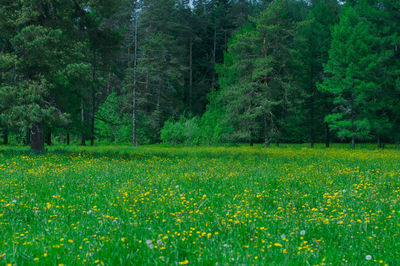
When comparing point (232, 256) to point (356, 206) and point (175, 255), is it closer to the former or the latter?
point (175, 255)

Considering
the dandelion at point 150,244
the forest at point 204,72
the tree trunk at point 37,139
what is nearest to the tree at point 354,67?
the forest at point 204,72

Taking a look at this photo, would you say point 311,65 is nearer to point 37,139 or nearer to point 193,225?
point 37,139

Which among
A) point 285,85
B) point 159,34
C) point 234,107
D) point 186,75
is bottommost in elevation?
point 234,107

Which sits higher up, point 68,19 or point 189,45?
point 189,45

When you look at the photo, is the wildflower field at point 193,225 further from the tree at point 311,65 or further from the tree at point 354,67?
the tree at point 311,65

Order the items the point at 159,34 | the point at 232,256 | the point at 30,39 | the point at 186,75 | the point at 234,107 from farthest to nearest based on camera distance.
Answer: the point at 186,75, the point at 159,34, the point at 234,107, the point at 30,39, the point at 232,256

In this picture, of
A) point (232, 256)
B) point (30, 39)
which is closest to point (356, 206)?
point (232, 256)

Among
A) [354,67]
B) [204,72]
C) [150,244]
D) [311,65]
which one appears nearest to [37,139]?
[150,244]

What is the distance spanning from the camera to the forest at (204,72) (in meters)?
14.7

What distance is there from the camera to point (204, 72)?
2248 inches

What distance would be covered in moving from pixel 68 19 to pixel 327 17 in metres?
31.4

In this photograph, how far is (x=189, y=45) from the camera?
54031 millimetres

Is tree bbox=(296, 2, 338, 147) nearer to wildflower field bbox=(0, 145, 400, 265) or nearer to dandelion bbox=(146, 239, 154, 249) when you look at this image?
wildflower field bbox=(0, 145, 400, 265)

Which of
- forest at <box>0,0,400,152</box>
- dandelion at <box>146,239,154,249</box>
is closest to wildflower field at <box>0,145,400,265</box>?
dandelion at <box>146,239,154,249</box>
